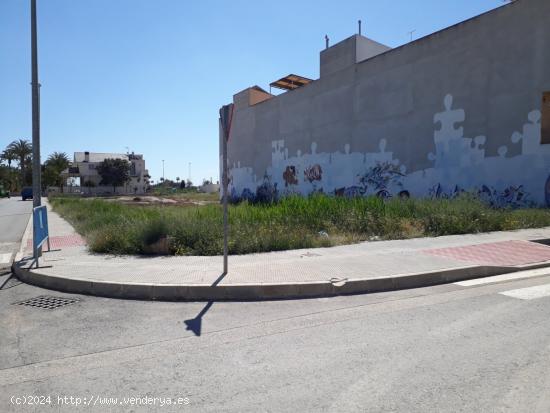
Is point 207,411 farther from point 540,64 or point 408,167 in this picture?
point 408,167

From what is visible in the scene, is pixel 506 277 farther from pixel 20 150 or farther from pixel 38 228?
pixel 20 150

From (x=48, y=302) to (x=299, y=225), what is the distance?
7645mm

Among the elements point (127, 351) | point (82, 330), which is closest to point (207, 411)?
point (127, 351)

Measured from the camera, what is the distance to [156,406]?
3193 mm

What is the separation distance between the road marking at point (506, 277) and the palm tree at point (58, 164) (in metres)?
93.1

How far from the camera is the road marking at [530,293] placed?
244 inches

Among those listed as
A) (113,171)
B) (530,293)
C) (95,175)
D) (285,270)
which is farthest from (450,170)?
(95,175)

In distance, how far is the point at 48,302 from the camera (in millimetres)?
6383

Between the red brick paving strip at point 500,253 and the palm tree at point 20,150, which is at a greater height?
the palm tree at point 20,150

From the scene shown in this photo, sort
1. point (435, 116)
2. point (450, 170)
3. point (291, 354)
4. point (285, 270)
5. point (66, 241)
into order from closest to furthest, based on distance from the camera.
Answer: point (291, 354), point (285, 270), point (66, 241), point (450, 170), point (435, 116)

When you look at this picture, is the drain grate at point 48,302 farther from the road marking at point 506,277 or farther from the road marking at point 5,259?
the road marking at point 506,277

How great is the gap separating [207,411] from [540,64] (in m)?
20.3

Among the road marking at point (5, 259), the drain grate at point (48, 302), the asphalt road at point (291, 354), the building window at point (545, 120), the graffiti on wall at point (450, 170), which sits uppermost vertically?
the building window at point (545, 120)

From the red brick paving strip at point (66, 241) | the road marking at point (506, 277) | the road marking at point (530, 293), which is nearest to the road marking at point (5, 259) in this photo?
the red brick paving strip at point (66, 241)
